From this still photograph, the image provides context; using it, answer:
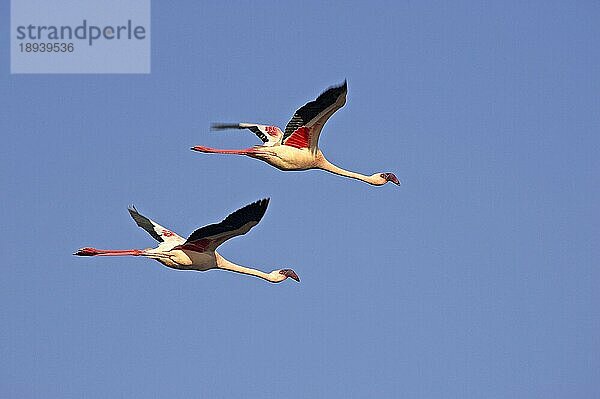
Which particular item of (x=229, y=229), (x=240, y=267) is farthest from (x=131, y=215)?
(x=229, y=229)

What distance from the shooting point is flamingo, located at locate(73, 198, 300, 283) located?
47.4m

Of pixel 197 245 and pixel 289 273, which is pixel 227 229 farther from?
pixel 289 273

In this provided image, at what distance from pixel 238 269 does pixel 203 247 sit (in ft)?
9.35

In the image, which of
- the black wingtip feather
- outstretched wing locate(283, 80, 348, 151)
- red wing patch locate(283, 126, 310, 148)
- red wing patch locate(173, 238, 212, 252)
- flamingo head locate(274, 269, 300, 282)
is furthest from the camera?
flamingo head locate(274, 269, 300, 282)

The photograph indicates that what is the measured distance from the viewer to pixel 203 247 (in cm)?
5038

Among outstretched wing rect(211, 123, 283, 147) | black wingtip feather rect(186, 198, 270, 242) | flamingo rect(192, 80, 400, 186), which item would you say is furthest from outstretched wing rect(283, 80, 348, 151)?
black wingtip feather rect(186, 198, 270, 242)

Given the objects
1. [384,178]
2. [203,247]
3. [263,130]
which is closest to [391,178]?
[384,178]

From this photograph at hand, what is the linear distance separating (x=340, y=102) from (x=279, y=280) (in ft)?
23.2

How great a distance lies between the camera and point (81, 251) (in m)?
50.1

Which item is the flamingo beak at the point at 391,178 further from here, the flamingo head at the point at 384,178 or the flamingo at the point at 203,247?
the flamingo at the point at 203,247

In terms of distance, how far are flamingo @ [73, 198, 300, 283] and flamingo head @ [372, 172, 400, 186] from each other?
13.4 feet

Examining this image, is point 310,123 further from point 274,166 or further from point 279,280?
point 279,280

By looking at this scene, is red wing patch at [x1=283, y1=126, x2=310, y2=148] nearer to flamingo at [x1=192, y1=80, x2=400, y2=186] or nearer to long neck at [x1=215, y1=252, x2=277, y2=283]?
flamingo at [x1=192, y1=80, x2=400, y2=186]

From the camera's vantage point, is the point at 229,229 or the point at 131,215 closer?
the point at 229,229
